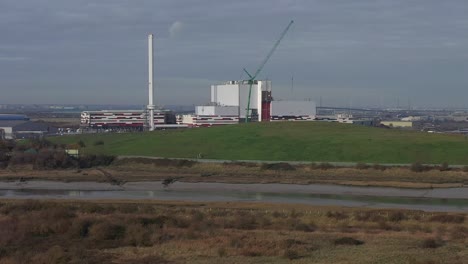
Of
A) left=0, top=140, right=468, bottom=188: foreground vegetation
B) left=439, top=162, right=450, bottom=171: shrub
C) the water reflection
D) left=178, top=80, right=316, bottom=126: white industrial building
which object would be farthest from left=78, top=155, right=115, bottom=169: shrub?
left=178, top=80, right=316, bottom=126: white industrial building

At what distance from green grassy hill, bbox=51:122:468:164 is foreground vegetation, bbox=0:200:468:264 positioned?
32.2 m

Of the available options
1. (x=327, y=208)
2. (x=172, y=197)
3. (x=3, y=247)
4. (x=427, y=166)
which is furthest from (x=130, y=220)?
(x=427, y=166)

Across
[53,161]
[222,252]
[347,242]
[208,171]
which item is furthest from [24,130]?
[222,252]

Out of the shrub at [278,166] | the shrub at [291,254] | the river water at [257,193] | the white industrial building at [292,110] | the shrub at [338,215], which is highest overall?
the white industrial building at [292,110]

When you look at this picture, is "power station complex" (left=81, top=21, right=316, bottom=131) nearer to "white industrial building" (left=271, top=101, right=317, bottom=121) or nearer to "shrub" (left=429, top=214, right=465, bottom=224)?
"white industrial building" (left=271, top=101, right=317, bottom=121)

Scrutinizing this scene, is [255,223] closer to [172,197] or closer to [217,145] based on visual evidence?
[172,197]

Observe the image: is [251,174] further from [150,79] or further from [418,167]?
[150,79]

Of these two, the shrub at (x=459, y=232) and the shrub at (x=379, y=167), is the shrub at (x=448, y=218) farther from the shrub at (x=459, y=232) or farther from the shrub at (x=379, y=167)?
the shrub at (x=379, y=167)

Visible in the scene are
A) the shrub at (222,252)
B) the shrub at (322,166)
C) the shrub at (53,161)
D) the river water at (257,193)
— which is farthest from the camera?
the shrub at (53,161)

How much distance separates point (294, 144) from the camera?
7425 cm

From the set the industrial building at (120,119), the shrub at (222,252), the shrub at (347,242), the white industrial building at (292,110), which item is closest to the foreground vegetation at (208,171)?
the shrub at (347,242)

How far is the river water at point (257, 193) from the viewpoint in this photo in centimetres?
4294

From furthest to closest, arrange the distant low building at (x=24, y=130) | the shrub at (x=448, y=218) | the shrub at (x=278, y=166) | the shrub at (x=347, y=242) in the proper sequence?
1. the distant low building at (x=24, y=130)
2. the shrub at (x=278, y=166)
3. the shrub at (x=448, y=218)
4. the shrub at (x=347, y=242)

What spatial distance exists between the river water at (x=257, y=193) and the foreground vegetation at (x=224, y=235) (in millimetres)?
7735
